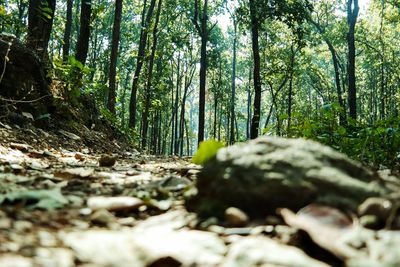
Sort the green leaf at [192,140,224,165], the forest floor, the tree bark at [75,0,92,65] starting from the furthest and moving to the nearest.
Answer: the tree bark at [75,0,92,65]
the green leaf at [192,140,224,165]
the forest floor

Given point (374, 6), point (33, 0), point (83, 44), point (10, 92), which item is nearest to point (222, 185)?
point (10, 92)

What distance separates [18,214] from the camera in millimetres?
2121

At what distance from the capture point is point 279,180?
217 centimetres

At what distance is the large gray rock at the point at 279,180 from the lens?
2.11m

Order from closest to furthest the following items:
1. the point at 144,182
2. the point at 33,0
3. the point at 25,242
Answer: the point at 25,242
the point at 144,182
the point at 33,0

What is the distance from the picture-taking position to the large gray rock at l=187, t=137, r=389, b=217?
2.11 metres

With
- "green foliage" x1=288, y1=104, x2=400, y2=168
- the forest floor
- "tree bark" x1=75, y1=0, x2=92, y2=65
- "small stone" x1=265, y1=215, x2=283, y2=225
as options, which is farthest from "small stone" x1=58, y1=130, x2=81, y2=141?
"small stone" x1=265, y1=215, x2=283, y2=225

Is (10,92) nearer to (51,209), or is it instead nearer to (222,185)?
(51,209)

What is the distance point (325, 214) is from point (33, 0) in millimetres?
8725

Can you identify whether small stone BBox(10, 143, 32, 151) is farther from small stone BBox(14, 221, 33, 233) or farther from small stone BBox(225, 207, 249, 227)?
small stone BBox(225, 207, 249, 227)

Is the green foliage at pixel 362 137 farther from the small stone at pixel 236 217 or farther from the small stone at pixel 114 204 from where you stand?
the small stone at pixel 114 204

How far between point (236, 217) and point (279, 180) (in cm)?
31

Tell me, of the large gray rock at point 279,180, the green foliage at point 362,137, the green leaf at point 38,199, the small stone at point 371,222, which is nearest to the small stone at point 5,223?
the green leaf at point 38,199

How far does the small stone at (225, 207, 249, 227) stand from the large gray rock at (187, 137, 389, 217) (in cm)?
8
